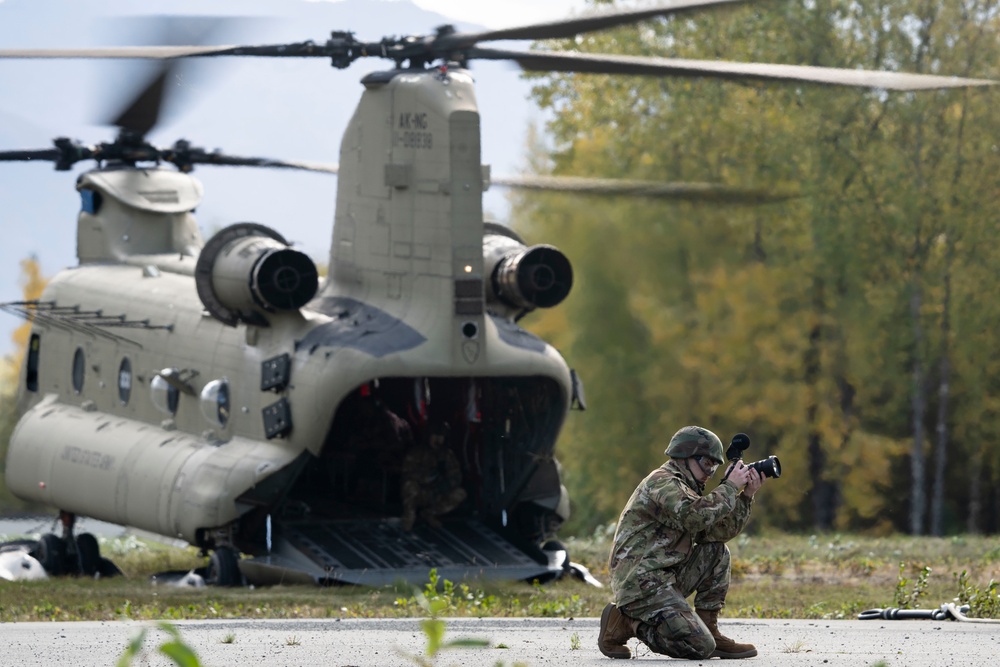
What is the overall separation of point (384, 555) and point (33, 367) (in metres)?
8.02

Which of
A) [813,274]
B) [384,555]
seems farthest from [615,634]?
[813,274]

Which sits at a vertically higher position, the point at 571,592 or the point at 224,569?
the point at 571,592

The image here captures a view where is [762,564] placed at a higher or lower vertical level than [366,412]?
lower

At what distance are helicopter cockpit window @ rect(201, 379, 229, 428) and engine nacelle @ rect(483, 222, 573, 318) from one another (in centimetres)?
321

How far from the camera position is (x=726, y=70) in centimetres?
1644

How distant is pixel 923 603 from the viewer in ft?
54.4

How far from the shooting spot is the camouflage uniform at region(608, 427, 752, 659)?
1060cm

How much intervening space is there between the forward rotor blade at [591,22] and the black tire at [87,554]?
873 centimetres

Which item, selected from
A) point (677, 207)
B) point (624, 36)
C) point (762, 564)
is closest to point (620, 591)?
point (762, 564)

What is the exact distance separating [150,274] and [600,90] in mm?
17227

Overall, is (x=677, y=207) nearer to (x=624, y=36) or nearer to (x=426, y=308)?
(x=624, y=36)

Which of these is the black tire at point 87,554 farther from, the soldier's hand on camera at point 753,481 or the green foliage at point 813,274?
the green foliage at point 813,274

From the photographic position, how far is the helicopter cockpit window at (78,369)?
23781 millimetres

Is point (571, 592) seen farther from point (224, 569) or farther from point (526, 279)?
point (224, 569)
